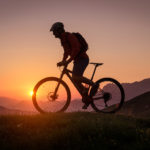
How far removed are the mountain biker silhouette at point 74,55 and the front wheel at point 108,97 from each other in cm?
37

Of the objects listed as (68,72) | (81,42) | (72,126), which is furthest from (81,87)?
(72,126)

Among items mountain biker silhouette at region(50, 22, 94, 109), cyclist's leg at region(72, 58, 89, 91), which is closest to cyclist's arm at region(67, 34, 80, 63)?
mountain biker silhouette at region(50, 22, 94, 109)

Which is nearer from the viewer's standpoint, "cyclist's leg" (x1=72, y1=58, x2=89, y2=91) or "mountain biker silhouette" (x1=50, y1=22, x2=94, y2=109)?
"mountain biker silhouette" (x1=50, y1=22, x2=94, y2=109)

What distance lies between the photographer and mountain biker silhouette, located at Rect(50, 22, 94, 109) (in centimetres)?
962

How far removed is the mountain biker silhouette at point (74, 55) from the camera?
9617 mm

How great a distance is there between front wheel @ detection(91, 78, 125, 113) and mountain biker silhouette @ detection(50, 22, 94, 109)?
373 mm

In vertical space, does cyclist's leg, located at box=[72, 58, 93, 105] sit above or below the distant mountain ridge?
above

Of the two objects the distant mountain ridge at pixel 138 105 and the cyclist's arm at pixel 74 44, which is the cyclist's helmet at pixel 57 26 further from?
the distant mountain ridge at pixel 138 105

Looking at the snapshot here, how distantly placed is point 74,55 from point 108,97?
7.23ft

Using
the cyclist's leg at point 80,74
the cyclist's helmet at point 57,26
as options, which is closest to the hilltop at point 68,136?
the cyclist's leg at point 80,74

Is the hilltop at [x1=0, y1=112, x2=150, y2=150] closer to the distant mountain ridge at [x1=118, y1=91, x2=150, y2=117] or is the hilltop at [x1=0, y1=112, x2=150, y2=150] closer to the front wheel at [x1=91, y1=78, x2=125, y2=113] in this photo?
the front wheel at [x1=91, y1=78, x2=125, y2=113]

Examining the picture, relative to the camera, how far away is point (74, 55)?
9648 mm

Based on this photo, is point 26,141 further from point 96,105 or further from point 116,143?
point 96,105

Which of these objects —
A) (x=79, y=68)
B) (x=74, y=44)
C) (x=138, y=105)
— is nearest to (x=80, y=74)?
(x=79, y=68)
